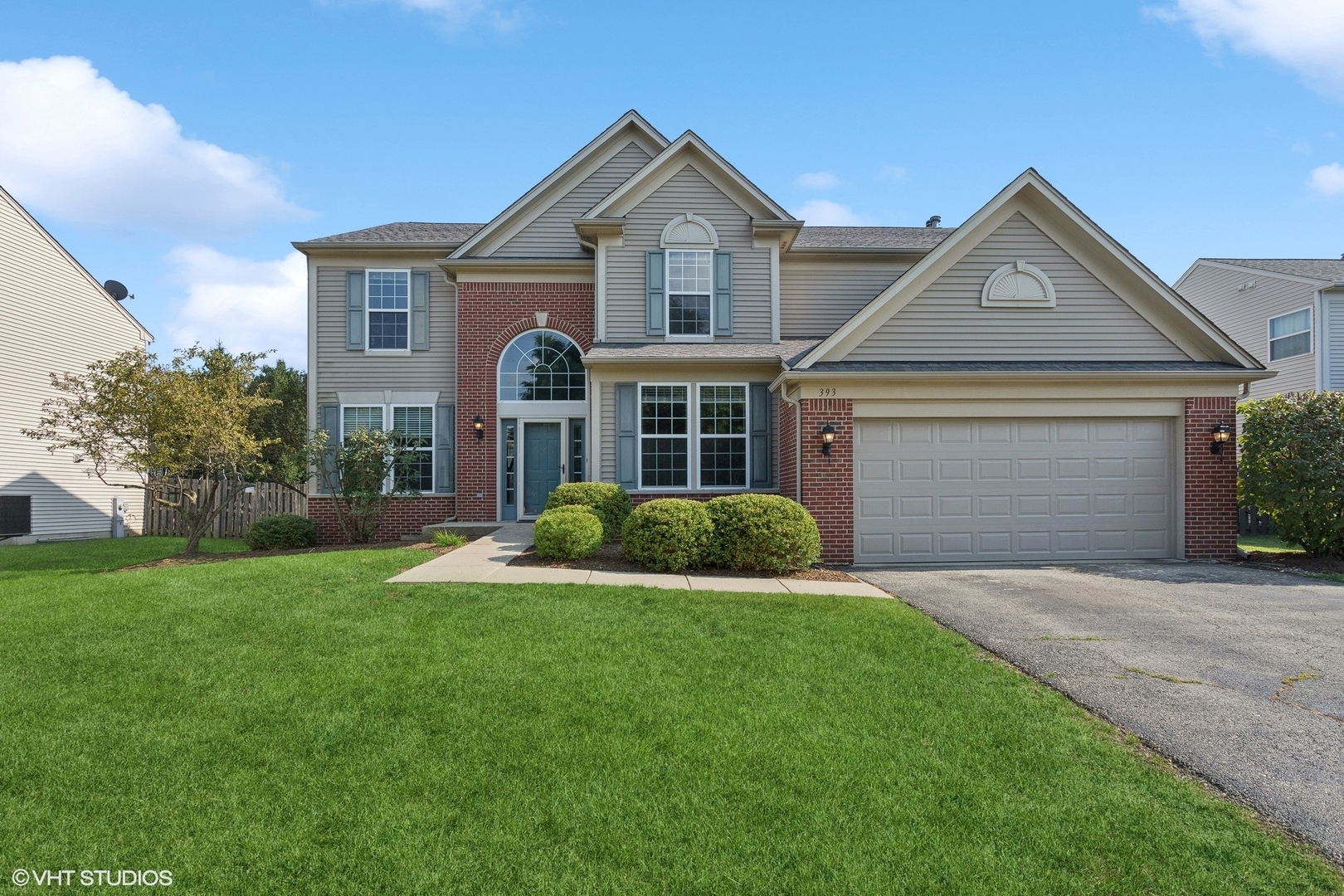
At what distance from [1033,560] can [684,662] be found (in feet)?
27.1

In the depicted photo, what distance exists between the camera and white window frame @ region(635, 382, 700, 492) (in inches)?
555

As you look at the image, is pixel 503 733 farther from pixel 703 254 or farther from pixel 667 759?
pixel 703 254

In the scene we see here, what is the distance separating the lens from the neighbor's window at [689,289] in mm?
14930

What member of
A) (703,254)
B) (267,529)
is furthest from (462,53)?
(267,529)

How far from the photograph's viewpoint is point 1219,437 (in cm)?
1170

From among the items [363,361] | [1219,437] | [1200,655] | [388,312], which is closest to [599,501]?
[363,361]

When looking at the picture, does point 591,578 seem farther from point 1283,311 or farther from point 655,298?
point 1283,311

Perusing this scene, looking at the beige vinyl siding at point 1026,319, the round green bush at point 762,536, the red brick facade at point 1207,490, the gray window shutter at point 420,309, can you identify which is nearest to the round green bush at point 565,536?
the round green bush at point 762,536

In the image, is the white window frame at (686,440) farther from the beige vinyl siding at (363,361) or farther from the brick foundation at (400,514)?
the beige vinyl siding at (363,361)

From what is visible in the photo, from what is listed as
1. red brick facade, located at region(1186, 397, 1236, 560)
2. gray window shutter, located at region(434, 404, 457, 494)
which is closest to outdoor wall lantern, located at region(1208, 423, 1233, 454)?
red brick facade, located at region(1186, 397, 1236, 560)

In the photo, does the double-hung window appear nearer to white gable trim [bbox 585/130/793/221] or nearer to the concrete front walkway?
white gable trim [bbox 585/130/793/221]

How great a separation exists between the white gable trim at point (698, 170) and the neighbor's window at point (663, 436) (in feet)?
12.4

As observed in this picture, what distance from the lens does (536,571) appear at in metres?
9.50

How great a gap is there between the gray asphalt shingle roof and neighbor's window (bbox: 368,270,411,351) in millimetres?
23681
